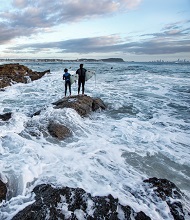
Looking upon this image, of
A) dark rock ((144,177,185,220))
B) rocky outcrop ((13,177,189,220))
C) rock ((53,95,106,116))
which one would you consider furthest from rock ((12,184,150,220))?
rock ((53,95,106,116))

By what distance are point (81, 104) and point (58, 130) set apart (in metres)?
3.11

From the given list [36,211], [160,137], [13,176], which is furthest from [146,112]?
[36,211]

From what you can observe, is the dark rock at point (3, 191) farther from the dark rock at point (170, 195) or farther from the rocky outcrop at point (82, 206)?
the dark rock at point (170, 195)

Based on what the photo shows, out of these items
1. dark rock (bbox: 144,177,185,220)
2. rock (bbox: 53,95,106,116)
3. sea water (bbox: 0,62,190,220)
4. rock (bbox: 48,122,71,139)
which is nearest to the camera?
dark rock (bbox: 144,177,185,220)

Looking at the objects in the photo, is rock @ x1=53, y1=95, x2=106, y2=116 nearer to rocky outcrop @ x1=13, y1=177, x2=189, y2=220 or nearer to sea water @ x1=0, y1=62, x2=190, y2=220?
sea water @ x1=0, y1=62, x2=190, y2=220

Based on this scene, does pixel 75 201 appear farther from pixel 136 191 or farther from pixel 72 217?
pixel 136 191

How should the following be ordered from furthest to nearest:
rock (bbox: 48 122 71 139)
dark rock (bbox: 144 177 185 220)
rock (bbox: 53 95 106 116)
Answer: rock (bbox: 53 95 106 116) → rock (bbox: 48 122 71 139) → dark rock (bbox: 144 177 185 220)

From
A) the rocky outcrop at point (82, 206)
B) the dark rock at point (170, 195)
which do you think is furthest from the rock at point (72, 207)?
the dark rock at point (170, 195)

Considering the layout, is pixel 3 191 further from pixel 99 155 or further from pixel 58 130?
pixel 58 130

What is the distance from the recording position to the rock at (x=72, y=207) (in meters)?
3.29

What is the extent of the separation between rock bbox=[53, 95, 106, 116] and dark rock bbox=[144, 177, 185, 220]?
5835 millimetres

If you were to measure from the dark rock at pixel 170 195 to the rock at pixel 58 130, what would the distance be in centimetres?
365

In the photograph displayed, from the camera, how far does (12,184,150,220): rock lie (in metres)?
3.29

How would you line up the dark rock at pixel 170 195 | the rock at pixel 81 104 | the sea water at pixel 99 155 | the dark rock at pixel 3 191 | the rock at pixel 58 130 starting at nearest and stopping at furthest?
the dark rock at pixel 170 195 < the dark rock at pixel 3 191 < the sea water at pixel 99 155 < the rock at pixel 58 130 < the rock at pixel 81 104
